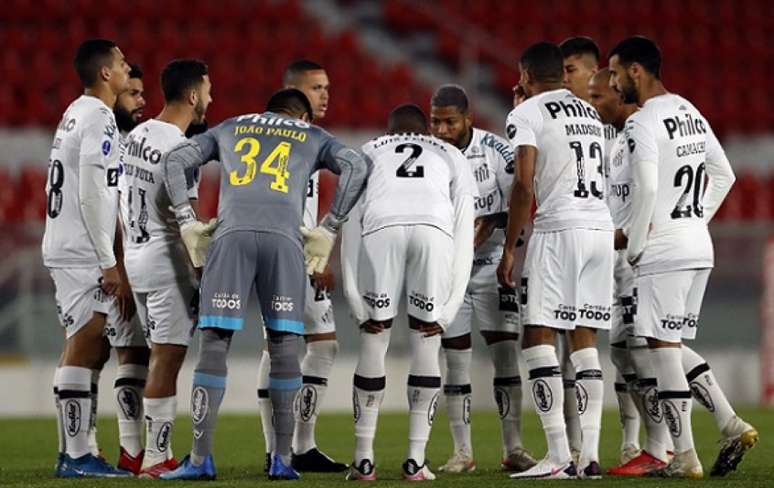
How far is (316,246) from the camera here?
7984 millimetres

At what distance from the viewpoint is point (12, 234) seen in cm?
1495

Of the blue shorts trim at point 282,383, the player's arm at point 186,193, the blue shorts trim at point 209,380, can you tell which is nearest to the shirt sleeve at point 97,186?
the player's arm at point 186,193

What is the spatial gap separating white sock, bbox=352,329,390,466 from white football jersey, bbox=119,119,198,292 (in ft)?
3.77

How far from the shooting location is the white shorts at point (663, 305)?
8.30m

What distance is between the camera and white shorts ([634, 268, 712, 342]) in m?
8.30

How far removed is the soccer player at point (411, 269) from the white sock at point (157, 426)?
1.07 meters

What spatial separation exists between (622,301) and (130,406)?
316 cm

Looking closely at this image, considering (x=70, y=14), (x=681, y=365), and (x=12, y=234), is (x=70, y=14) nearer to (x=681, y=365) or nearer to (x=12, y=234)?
(x=12, y=234)

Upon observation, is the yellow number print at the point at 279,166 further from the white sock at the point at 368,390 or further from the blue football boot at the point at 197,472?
the blue football boot at the point at 197,472

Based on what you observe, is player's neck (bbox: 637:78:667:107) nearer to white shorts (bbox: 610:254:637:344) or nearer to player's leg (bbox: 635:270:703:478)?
player's leg (bbox: 635:270:703:478)

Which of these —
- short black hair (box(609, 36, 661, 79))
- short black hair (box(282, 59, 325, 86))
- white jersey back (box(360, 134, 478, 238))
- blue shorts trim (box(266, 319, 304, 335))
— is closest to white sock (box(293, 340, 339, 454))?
white jersey back (box(360, 134, 478, 238))

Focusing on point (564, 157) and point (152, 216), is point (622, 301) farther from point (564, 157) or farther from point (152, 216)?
point (152, 216)

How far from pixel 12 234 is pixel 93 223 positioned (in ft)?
23.0

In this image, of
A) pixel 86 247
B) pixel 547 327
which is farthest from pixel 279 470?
pixel 86 247
